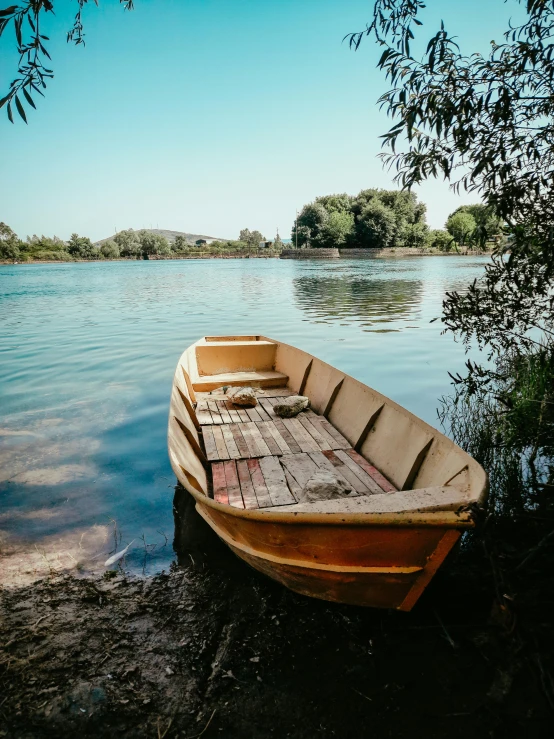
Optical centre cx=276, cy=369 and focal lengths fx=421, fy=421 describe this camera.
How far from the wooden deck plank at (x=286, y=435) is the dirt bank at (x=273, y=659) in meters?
1.48

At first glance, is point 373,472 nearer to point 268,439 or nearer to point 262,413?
point 268,439

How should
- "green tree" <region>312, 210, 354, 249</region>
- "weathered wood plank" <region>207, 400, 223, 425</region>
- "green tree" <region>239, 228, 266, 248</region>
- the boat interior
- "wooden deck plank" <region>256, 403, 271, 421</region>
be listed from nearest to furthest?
→ the boat interior
"weathered wood plank" <region>207, 400, 223, 425</region>
"wooden deck plank" <region>256, 403, 271, 421</region>
"green tree" <region>312, 210, 354, 249</region>
"green tree" <region>239, 228, 266, 248</region>

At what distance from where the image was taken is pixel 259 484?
12.9 feet

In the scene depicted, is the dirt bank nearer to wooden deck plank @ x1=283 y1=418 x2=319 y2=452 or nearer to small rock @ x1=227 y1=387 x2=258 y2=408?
wooden deck plank @ x1=283 y1=418 x2=319 y2=452

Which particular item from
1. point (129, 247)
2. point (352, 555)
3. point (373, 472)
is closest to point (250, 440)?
point (373, 472)

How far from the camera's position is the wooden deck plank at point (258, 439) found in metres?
4.59

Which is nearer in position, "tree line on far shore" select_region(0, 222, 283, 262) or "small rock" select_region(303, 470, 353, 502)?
"small rock" select_region(303, 470, 353, 502)

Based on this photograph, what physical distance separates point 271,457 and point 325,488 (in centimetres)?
104

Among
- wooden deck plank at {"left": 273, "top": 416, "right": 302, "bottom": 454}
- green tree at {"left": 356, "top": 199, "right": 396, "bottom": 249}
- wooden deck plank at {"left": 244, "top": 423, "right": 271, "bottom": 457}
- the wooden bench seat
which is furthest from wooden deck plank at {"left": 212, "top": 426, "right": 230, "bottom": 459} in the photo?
green tree at {"left": 356, "top": 199, "right": 396, "bottom": 249}

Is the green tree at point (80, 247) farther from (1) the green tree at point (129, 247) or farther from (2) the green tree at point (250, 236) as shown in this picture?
(2) the green tree at point (250, 236)

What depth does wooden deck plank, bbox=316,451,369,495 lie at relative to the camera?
3737mm

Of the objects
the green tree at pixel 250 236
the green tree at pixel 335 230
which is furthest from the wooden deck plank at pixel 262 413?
the green tree at pixel 250 236

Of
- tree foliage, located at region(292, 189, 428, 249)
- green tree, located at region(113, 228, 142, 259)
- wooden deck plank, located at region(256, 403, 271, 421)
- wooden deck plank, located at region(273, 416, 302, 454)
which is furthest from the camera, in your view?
green tree, located at region(113, 228, 142, 259)

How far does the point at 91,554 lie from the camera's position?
3922 mm
